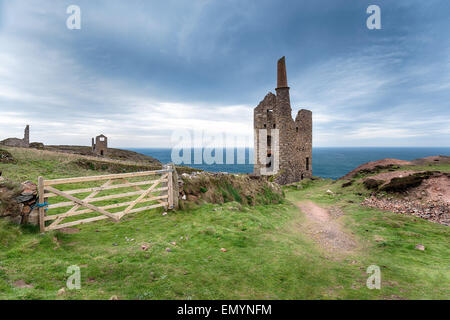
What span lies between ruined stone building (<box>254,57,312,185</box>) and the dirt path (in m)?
16.2

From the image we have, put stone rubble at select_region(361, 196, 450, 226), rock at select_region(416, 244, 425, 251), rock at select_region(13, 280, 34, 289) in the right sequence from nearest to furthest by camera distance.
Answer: rock at select_region(13, 280, 34, 289) < rock at select_region(416, 244, 425, 251) < stone rubble at select_region(361, 196, 450, 226)

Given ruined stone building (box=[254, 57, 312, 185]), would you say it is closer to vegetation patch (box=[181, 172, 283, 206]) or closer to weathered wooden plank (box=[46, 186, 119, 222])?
vegetation patch (box=[181, 172, 283, 206])

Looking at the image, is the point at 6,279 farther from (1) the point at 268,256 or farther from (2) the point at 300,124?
(2) the point at 300,124

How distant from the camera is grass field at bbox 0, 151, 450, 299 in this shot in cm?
459

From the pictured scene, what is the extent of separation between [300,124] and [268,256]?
103ft

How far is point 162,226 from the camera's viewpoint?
339 inches

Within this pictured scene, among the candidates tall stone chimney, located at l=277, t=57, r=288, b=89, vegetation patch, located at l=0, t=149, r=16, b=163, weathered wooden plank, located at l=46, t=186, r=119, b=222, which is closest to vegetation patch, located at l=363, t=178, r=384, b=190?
tall stone chimney, located at l=277, t=57, r=288, b=89

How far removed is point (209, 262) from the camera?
5.87 meters

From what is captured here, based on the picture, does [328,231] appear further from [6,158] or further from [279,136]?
[6,158]

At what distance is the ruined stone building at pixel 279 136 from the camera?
3134cm

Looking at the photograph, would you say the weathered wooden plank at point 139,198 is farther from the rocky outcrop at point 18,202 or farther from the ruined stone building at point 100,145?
the ruined stone building at point 100,145

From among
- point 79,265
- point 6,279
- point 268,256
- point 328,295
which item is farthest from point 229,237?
point 6,279

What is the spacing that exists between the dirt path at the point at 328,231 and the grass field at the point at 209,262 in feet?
1.34

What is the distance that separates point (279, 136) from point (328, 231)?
22528 millimetres
